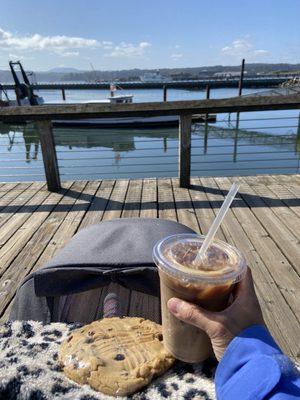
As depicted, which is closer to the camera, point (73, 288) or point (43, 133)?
point (73, 288)

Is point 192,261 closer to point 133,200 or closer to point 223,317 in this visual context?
point 223,317

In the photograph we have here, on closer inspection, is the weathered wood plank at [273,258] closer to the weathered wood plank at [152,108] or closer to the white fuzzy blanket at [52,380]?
the white fuzzy blanket at [52,380]

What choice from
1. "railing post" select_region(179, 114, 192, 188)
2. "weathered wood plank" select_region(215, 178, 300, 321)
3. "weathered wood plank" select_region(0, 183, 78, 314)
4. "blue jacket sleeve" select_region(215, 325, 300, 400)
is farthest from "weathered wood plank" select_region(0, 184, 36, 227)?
"blue jacket sleeve" select_region(215, 325, 300, 400)

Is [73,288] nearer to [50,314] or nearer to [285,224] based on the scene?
[50,314]

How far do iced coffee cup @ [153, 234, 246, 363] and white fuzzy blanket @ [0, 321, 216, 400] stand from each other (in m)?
0.07

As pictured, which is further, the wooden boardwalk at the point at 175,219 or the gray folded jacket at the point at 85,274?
the wooden boardwalk at the point at 175,219

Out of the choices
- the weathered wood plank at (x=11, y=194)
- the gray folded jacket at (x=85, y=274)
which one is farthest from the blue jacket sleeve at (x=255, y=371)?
the weathered wood plank at (x=11, y=194)

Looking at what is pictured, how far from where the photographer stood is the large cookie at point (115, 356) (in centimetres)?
104

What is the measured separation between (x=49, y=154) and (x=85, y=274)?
8.95ft

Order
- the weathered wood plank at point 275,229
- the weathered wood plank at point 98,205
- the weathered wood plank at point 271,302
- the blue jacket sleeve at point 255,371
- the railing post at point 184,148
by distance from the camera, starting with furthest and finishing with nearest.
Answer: the railing post at point 184,148
the weathered wood plank at point 98,205
the weathered wood plank at point 275,229
the weathered wood plank at point 271,302
the blue jacket sleeve at point 255,371

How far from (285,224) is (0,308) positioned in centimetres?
246

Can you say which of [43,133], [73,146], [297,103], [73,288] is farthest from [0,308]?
[73,146]

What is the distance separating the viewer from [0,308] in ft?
6.29

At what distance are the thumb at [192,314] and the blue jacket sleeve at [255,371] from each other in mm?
84
